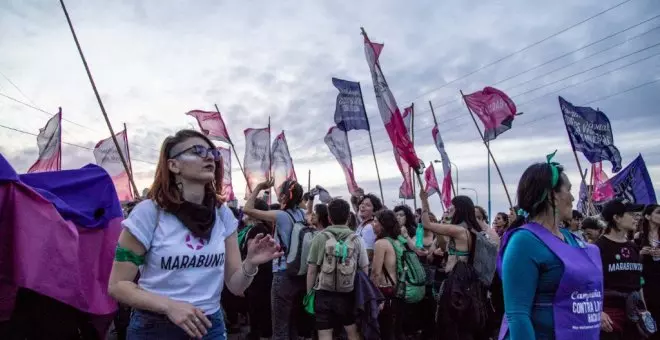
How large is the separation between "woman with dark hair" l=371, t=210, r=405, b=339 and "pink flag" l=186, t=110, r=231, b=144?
10.0m

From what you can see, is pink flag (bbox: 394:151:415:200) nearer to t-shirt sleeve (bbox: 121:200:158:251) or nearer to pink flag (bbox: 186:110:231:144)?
t-shirt sleeve (bbox: 121:200:158:251)

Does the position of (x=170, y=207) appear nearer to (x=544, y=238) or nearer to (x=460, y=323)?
(x=544, y=238)

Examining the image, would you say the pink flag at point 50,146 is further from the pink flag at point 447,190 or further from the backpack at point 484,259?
the backpack at point 484,259

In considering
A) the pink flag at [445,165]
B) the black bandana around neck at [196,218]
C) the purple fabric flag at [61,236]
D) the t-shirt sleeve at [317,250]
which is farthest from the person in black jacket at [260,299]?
the pink flag at [445,165]

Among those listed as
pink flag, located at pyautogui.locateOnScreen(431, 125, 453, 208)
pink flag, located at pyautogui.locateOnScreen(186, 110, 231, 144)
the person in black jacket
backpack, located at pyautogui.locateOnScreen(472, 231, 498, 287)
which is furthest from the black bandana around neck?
pink flag, located at pyautogui.locateOnScreen(431, 125, 453, 208)

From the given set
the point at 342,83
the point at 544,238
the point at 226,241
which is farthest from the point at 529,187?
the point at 342,83

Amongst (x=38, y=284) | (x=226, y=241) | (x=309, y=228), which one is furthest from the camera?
(x=309, y=228)

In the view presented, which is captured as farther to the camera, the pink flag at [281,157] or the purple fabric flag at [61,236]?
the pink flag at [281,157]

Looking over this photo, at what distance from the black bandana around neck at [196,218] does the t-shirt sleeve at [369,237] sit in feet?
17.0

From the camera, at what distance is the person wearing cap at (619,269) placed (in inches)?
213

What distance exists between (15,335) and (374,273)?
4.07 metres

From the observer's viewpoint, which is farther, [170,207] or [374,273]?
[374,273]

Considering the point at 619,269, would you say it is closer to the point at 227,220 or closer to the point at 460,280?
the point at 460,280

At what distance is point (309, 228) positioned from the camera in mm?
6938
